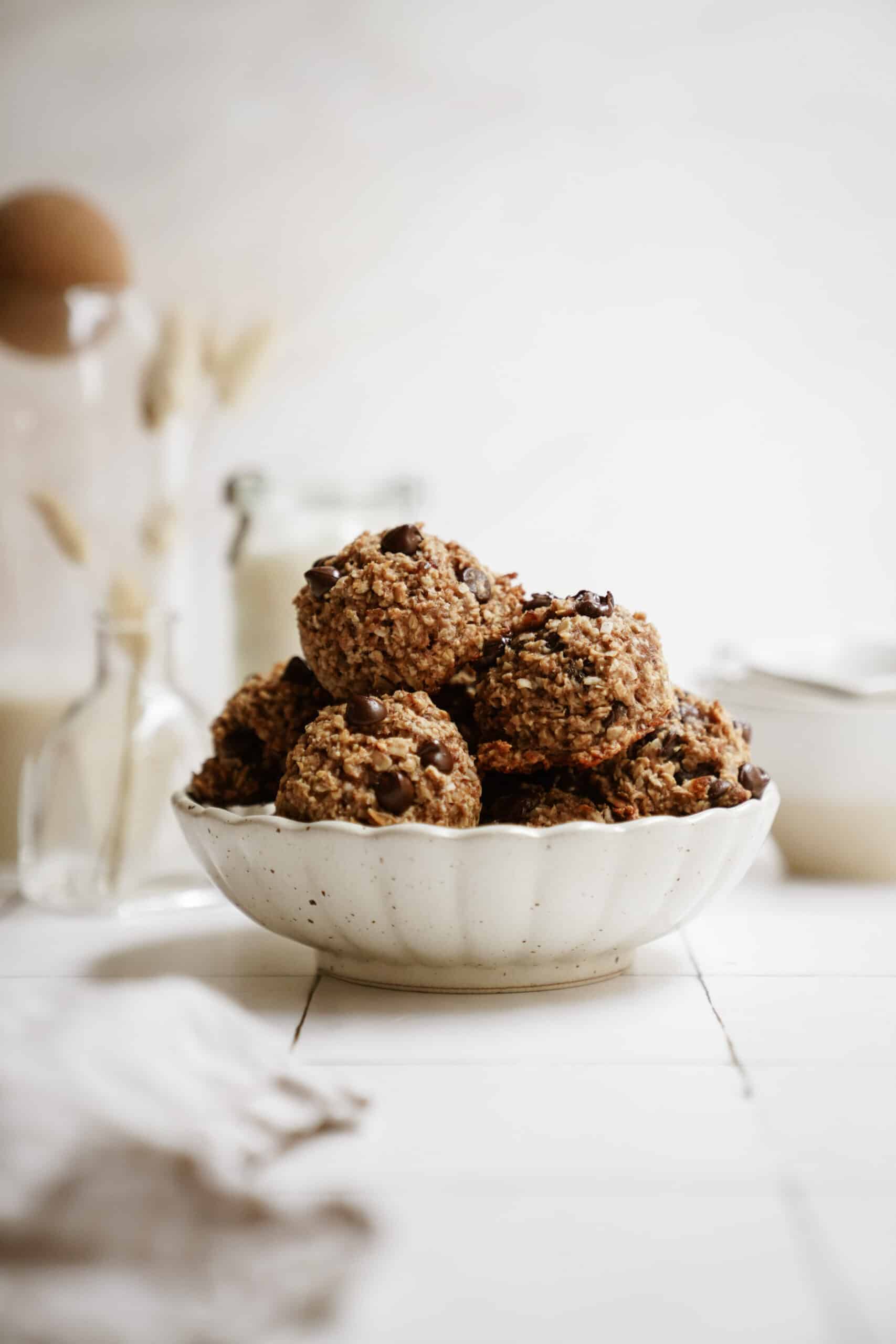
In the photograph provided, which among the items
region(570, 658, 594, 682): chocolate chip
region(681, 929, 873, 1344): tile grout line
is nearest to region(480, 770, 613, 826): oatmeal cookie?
region(570, 658, 594, 682): chocolate chip

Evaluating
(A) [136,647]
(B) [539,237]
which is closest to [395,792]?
(A) [136,647]

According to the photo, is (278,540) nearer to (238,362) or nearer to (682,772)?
(238,362)

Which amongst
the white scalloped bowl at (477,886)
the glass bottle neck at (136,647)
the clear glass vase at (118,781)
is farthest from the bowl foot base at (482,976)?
the glass bottle neck at (136,647)

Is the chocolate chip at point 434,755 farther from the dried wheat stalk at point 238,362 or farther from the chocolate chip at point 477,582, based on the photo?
the dried wheat stalk at point 238,362

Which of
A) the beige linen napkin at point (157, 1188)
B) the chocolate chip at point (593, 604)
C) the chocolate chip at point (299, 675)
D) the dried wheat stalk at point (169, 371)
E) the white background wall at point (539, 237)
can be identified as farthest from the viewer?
the white background wall at point (539, 237)

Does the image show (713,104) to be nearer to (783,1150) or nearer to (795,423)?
(795,423)

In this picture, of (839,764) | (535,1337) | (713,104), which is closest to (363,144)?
(713,104)

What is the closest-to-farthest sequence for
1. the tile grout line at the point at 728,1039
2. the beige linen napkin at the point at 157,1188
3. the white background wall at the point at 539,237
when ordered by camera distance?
the beige linen napkin at the point at 157,1188
the tile grout line at the point at 728,1039
the white background wall at the point at 539,237
